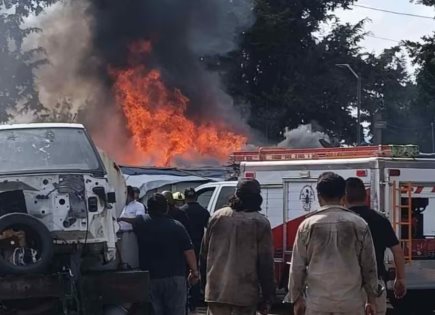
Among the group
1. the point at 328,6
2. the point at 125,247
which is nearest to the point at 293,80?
the point at 328,6

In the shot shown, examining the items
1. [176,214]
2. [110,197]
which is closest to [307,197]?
[176,214]

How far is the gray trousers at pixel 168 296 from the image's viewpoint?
8.86 metres

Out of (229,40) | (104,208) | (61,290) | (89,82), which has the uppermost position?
(229,40)

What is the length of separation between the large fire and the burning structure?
3cm

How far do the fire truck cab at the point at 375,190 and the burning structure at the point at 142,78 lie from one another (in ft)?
53.2

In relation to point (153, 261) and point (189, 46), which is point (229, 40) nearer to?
point (189, 46)

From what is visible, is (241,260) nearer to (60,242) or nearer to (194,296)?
(60,242)

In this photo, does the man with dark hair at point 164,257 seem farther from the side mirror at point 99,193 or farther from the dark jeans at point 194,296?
the dark jeans at point 194,296

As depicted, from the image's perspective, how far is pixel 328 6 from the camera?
4306 cm

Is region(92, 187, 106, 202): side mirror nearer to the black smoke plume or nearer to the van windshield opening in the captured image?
the van windshield opening

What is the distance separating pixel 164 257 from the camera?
8820mm

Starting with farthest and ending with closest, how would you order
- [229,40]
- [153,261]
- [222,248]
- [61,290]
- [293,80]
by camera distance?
[293,80]
[229,40]
[153,261]
[61,290]
[222,248]

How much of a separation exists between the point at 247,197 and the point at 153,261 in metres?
1.64

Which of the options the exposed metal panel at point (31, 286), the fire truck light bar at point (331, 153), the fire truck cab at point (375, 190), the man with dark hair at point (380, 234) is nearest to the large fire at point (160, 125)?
the fire truck light bar at point (331, 153)
